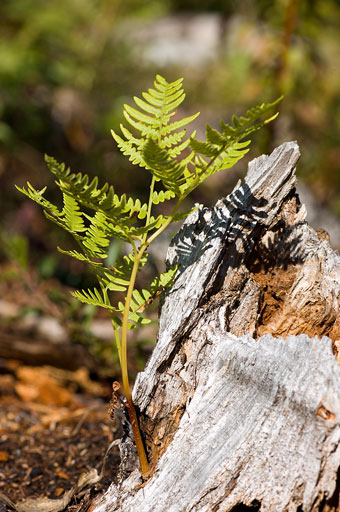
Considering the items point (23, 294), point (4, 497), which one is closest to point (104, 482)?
point (4, 497)

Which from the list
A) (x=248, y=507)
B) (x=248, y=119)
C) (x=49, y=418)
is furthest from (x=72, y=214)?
(x=49, y=418)

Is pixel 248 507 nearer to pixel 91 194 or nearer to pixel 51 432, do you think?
pixel 91 194

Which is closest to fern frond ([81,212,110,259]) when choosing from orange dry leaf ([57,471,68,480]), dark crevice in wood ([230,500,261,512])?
dark crevice in wood ([230,500,261,512])

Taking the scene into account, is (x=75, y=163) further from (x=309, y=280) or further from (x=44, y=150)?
(x=309, y=280)

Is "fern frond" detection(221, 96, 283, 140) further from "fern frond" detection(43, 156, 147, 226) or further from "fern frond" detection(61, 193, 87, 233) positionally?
"fern frond" detection(61, 193, 87, 233)

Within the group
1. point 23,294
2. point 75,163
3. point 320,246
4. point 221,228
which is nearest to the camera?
point 221,228

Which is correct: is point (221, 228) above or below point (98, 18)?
below
